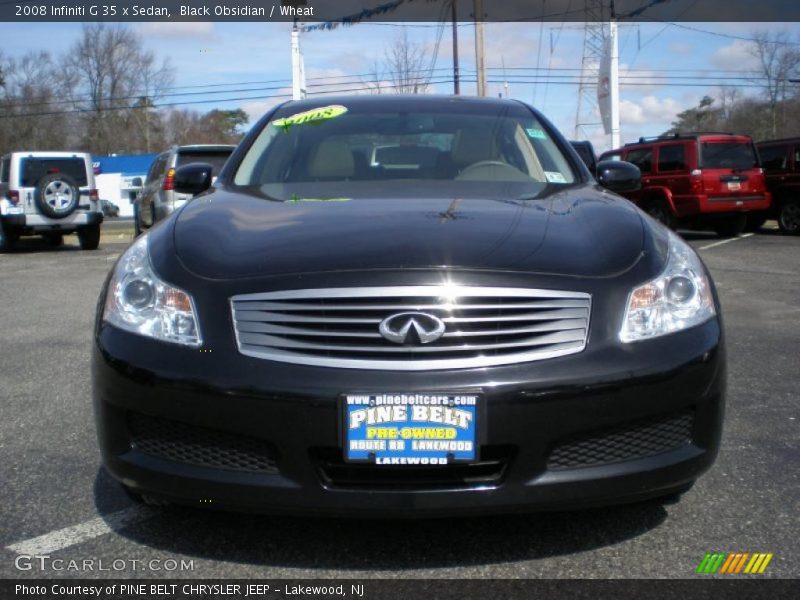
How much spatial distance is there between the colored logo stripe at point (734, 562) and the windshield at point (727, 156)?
13.8m

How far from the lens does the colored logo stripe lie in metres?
2.50

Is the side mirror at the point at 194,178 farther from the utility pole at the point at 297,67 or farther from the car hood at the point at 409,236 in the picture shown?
the utility pole at the point at 297,67

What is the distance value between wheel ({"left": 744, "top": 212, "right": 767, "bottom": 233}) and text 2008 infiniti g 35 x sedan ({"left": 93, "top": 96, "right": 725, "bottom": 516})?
595 inches

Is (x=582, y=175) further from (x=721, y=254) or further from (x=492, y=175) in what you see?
(x=721, y=254)

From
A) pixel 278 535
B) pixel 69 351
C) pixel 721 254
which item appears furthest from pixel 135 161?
pixel 278 535

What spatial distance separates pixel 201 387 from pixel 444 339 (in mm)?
648

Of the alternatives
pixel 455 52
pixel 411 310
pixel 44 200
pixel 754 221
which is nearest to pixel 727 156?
pixel 754 221

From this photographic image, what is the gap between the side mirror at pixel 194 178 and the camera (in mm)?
4039

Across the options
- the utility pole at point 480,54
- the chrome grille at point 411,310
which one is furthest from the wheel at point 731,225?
the chrome grille at point 411,310

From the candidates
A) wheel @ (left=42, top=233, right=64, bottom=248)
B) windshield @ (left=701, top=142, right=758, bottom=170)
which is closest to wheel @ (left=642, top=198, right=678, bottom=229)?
windshield @ (left=701, top=142, right=758, bottom=170)

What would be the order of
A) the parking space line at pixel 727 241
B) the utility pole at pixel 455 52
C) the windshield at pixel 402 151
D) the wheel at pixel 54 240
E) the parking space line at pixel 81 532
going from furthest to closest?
the utility pole at pixel 455 52 → the wheel at pixel 54 240 → the parking space line at pixel 727 241 → the windshield at pixel 402 151 → the parking space line at pixel 81 532

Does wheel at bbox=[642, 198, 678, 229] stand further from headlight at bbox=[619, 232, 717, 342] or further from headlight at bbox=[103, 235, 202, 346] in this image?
headlight at bbox=[103, 235, 202, 346]

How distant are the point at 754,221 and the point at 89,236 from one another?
12225 mm

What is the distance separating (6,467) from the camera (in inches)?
136
